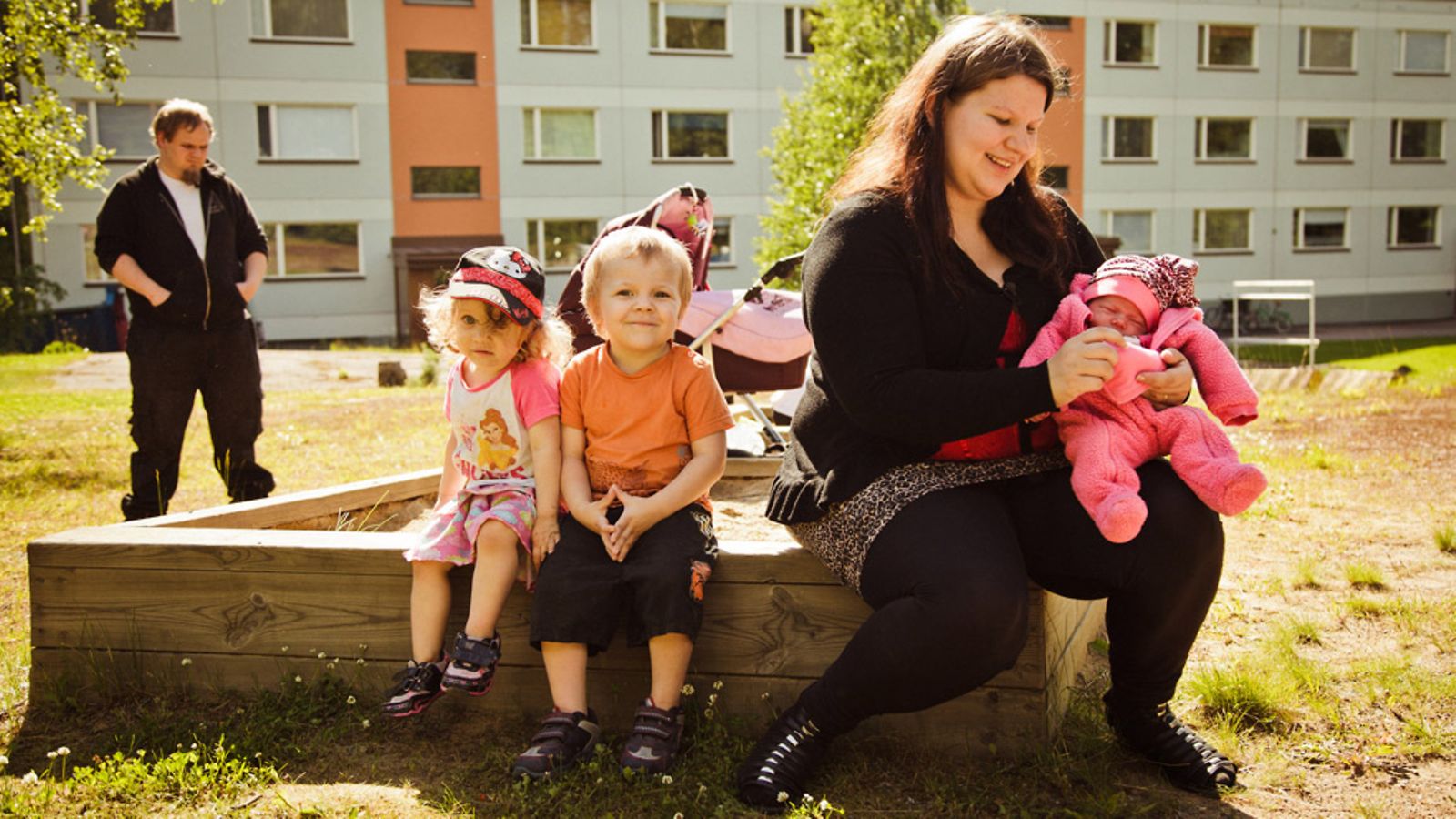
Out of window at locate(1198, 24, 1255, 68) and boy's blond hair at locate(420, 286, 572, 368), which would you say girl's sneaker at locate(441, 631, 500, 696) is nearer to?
boy's blond hair at locate(420, 286, 572, 368)

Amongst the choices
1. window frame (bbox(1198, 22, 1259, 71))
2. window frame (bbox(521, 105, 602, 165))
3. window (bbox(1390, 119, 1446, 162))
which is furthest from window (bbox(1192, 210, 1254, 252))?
window frame (bbox(521, 105, 602, 165))

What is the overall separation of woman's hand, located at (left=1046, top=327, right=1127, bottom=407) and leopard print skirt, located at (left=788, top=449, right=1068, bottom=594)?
1.04ft

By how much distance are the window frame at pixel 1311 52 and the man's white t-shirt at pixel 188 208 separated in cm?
3381

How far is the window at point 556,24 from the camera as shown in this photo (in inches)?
1078

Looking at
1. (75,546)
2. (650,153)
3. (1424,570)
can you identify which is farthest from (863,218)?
(650,153)

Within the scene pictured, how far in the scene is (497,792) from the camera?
258 centimetres

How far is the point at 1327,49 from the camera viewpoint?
108 feet

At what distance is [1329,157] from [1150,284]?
3499 cm

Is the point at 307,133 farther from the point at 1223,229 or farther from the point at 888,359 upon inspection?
the point at 888,359

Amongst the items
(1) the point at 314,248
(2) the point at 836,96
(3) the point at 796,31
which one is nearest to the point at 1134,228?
(3) the point at 796,31

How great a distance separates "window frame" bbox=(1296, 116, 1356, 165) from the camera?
3284cm

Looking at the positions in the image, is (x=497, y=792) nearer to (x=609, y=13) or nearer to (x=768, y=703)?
(x=768, y=703)

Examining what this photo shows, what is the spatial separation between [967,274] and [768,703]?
3.67ft

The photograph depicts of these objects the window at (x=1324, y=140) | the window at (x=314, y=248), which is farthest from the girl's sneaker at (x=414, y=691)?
the window at (x=1324, y=140)
